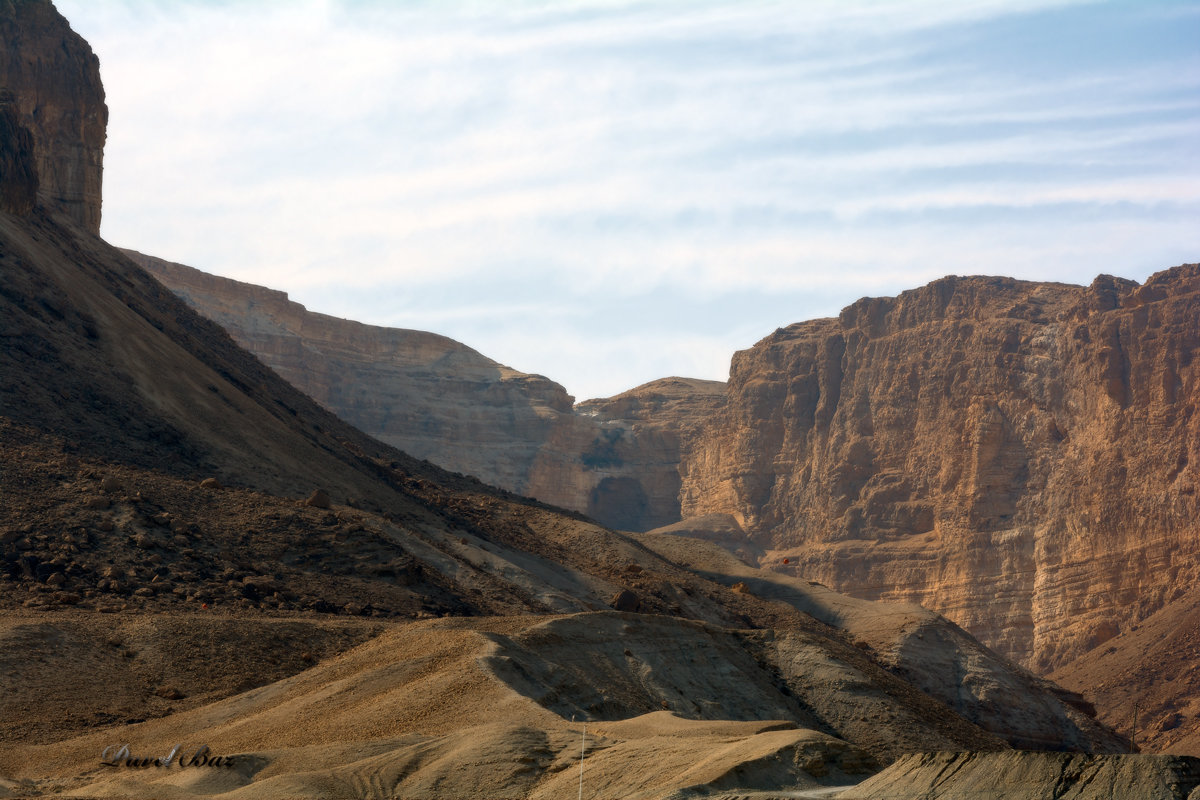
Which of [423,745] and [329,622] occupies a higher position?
[329,622]

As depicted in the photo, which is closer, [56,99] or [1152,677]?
[56,99]

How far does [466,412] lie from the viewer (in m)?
110

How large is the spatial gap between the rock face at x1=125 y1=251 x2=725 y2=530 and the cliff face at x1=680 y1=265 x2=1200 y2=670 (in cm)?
622

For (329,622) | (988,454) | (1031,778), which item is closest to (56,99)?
(329,622)

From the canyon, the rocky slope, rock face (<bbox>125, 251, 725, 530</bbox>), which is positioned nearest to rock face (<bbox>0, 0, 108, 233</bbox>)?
the canyon

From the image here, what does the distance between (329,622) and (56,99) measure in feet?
117

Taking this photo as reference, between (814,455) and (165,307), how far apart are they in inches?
2167

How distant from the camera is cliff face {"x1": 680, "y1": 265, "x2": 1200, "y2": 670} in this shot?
77.2 m

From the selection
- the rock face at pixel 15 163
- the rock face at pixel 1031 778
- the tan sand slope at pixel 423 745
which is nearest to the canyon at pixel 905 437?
the rock face at pixel 15 163

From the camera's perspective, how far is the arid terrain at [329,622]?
18734 millimetres

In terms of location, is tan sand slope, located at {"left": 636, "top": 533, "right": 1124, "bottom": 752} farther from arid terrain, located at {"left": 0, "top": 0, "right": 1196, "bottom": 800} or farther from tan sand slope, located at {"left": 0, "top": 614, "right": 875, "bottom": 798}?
tan sand slope, located at {"left": 0, "top": 614, "right": 875, "bottom": 798}

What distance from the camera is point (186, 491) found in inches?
1419

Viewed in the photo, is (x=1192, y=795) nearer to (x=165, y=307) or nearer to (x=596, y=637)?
(x=596, y=637)

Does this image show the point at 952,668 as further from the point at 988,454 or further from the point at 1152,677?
the point at 988,454
